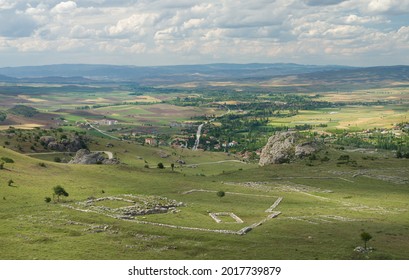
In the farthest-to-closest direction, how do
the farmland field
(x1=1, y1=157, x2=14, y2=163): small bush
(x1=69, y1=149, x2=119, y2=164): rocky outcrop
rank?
(x1=69, y1=149, x2=119, y2=164): rocky outcrop < (x1=1, y1=157, x2=14, y2=163): small bush < the farmland field

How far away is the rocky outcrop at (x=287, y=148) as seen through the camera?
547 ft

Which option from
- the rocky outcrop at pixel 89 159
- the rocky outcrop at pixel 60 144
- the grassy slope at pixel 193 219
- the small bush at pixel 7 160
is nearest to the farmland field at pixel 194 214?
the grassy slope at pixel 193 219

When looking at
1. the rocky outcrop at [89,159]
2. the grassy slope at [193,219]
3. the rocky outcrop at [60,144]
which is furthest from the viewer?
the rocky outcrop at [60,144]

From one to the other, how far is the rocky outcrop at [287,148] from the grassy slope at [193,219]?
44026 mm

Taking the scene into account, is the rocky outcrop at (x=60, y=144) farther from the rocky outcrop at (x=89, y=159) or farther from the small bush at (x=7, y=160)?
the small bush at (x=7, y=160)

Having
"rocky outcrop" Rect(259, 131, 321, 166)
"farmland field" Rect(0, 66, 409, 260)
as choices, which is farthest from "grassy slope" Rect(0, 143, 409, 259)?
"rocky outcrop" Rect(259, 131, 321, 166)

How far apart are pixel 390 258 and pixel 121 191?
56674 mm

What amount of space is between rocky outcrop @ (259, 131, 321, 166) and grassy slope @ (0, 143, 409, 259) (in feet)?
144

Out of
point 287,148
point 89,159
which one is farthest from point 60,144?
point 287,148

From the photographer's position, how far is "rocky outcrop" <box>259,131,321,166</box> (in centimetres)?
16662

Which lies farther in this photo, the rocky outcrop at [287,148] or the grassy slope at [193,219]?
the rocky outcrop at [287,148]

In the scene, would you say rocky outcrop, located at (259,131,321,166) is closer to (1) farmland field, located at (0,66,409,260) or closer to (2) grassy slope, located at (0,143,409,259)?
(1) farmland field, located at (0,66,409,260)

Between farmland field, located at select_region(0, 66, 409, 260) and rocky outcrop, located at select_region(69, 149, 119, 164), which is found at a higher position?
farmland field, located at select_region(0, 66, 409, 260)
